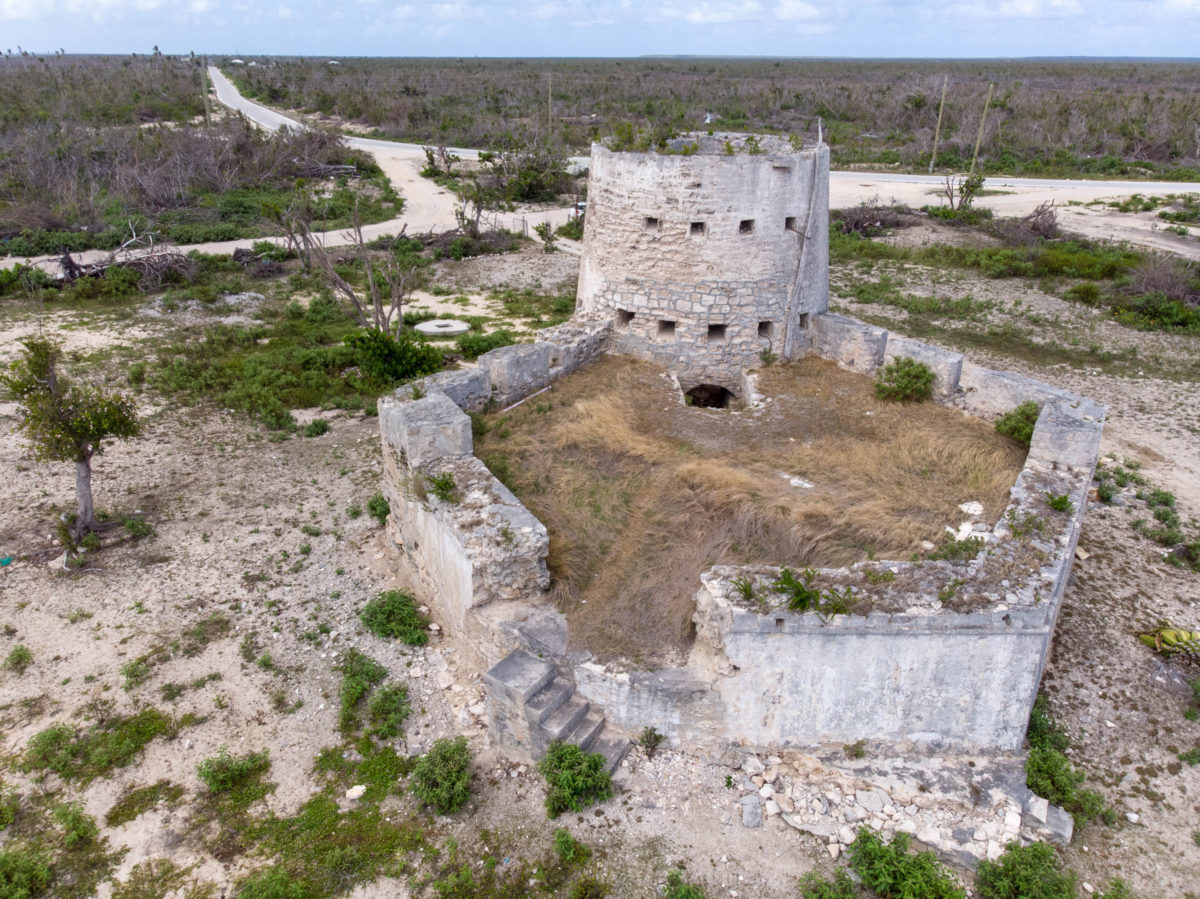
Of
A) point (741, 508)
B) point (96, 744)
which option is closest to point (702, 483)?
point (741, 508)

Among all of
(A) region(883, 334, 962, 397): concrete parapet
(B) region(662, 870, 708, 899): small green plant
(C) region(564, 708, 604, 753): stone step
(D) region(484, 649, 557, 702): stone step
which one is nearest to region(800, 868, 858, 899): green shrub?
(B) region(662, 870, 708, 899): small green plant

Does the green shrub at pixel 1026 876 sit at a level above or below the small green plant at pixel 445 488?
below

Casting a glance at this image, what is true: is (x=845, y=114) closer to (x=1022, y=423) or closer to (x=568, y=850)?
(x=1022, y=423)

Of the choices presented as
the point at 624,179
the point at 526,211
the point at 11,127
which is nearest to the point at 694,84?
the point at 526,211

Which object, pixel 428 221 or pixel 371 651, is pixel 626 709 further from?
pixel 428 221

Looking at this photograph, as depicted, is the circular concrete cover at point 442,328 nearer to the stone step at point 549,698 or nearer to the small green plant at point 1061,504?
the stone step at point 549,698

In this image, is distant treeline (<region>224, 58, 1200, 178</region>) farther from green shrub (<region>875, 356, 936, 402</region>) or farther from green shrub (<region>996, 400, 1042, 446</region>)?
green shrub (<region>996, 400, 1042, 446</region>)

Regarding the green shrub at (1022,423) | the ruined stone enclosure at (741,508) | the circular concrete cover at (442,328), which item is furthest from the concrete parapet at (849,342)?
the circular concrete cover at (442,328)
